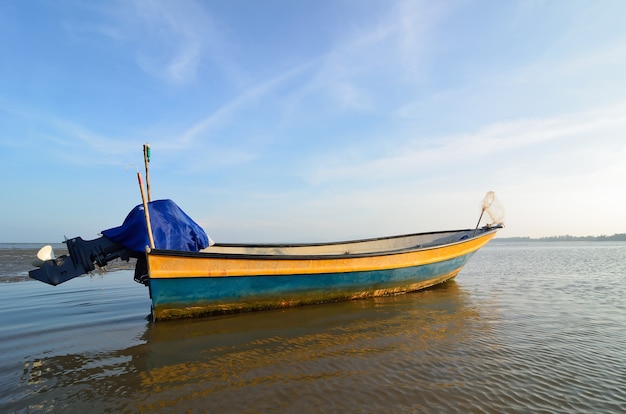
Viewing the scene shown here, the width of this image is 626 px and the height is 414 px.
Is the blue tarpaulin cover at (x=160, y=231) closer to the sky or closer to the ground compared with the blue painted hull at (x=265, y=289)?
closer to the sky

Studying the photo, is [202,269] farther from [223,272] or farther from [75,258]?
[75,258]

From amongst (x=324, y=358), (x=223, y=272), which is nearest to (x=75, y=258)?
(x=223, y=272)

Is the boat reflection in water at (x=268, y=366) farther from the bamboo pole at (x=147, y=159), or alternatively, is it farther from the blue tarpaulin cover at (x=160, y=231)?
the bamboo pole at (x=147, y=159)

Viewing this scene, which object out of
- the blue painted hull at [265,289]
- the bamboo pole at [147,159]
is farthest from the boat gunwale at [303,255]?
the bamboo pole at [147,159]

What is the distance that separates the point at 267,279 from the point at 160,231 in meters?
2.48

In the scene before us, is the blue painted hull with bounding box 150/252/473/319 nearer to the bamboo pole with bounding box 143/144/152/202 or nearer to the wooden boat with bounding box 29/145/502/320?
the wooden boat with bounding box 29/145/502/320

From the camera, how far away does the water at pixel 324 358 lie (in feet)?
11.5

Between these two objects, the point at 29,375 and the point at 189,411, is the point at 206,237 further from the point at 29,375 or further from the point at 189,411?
the point at 189,411

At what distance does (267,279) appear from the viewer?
23.4 ft

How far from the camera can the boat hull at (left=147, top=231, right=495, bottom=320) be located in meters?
6.28

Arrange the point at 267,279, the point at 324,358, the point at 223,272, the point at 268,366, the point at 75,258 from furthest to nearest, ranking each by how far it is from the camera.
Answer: the point at 267,279
the point at 223,272
the point at 75,258
the point at 324,358
the point at 268,366

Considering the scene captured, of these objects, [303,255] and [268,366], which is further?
[303,255]

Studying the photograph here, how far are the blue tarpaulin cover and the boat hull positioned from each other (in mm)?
825

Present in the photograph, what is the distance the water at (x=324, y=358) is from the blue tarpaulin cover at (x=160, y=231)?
1620mm
